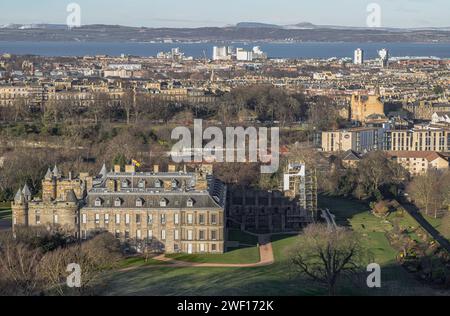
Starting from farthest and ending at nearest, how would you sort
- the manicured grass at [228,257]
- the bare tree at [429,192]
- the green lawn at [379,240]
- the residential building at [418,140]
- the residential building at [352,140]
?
the residential building at [418,140]
the residential building at [352,140]
the bare tree at [429,192]
the manicured grass at [228,257]
the green lawn at [379,240]

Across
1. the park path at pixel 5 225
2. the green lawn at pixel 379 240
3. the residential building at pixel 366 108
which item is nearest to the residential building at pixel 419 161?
the green lawn at pixel 379 240

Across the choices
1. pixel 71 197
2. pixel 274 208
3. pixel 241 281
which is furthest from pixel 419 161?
pixel 241 281

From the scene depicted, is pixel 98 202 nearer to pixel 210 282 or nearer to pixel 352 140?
pixel 210 282

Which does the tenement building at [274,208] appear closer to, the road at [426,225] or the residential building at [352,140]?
the road at [426,225]

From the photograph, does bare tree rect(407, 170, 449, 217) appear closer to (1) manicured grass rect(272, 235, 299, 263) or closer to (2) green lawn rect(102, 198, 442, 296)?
(1) manicured grass rect(272, 235, 299, 263)

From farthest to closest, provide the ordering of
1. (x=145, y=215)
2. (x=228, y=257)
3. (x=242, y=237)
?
1. (x=242, y=237)
2. (x=145, y=215)
3. (x=228, y=257)

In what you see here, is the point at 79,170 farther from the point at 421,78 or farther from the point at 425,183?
the point at 421,78
